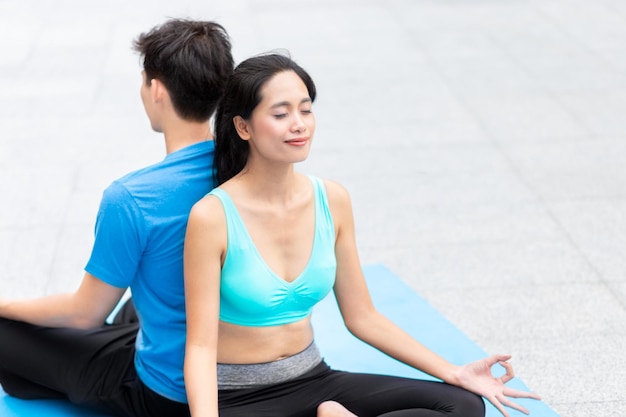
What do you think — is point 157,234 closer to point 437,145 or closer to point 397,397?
point 397,397

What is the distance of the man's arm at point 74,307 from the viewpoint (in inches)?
85.5

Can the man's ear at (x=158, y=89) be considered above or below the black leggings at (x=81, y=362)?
above

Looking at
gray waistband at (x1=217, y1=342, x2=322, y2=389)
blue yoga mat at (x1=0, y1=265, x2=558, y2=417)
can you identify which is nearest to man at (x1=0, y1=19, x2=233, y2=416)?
gray waistband at (x1=217, y1=342, x2=322, y2=389)

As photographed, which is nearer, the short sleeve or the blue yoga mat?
the short sleeve

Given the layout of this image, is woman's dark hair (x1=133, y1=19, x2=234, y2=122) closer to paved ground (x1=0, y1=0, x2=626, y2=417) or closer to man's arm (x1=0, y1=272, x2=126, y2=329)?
man's arm (x1=0, y1=272, x2=126, y2=329)

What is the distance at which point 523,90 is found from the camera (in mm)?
5102

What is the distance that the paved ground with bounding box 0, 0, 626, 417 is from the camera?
311cm

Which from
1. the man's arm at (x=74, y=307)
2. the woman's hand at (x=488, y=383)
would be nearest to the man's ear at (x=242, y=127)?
the man's arm at (x=74, y=307)

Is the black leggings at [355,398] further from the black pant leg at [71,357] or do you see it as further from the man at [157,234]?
the black pant leg at [71,357]

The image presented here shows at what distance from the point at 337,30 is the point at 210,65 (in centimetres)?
421

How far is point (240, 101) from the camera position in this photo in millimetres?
2027

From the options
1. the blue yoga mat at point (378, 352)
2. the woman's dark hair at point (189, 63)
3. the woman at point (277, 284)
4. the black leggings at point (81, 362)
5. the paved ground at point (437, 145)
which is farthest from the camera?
the paved ground at point (437, 145)

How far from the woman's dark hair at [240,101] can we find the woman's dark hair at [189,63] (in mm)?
58

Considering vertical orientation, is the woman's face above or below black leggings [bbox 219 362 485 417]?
above
